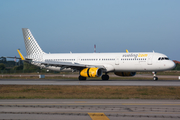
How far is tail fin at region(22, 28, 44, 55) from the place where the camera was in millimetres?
54312

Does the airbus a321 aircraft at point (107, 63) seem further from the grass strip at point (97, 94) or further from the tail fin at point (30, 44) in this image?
the grass strip at point (97, 94)

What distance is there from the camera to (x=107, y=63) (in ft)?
150

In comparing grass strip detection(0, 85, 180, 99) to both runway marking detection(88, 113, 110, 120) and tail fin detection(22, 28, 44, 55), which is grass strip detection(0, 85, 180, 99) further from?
tail fin detection(22, 28, 44, 55)

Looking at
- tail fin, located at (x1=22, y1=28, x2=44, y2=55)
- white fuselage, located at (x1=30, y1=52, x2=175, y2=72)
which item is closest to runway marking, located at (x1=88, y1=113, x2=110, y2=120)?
white fuselage, located at (x1=30, y1=52, x2=175, y2=72)

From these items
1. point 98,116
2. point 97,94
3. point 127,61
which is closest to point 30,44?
point 127,61

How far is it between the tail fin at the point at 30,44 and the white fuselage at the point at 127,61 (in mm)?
7761

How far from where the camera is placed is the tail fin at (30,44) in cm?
5431

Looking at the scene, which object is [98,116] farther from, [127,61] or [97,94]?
[127,61]

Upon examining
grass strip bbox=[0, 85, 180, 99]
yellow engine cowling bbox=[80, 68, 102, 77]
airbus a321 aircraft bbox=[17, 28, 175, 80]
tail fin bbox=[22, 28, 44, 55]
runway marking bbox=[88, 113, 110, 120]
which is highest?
tail fin bbox=[22, 28, 44, 55]

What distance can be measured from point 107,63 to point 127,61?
11.7ft

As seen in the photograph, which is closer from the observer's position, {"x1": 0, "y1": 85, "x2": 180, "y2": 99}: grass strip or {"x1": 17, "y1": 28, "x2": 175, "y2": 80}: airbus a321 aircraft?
{"x1": 0, "y1": 85, "x2": 180, "y2": 99}: grass strip

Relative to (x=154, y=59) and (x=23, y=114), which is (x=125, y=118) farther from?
(x=154, y=59)

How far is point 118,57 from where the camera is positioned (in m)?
45.0

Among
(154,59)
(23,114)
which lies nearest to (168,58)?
(154,59)
